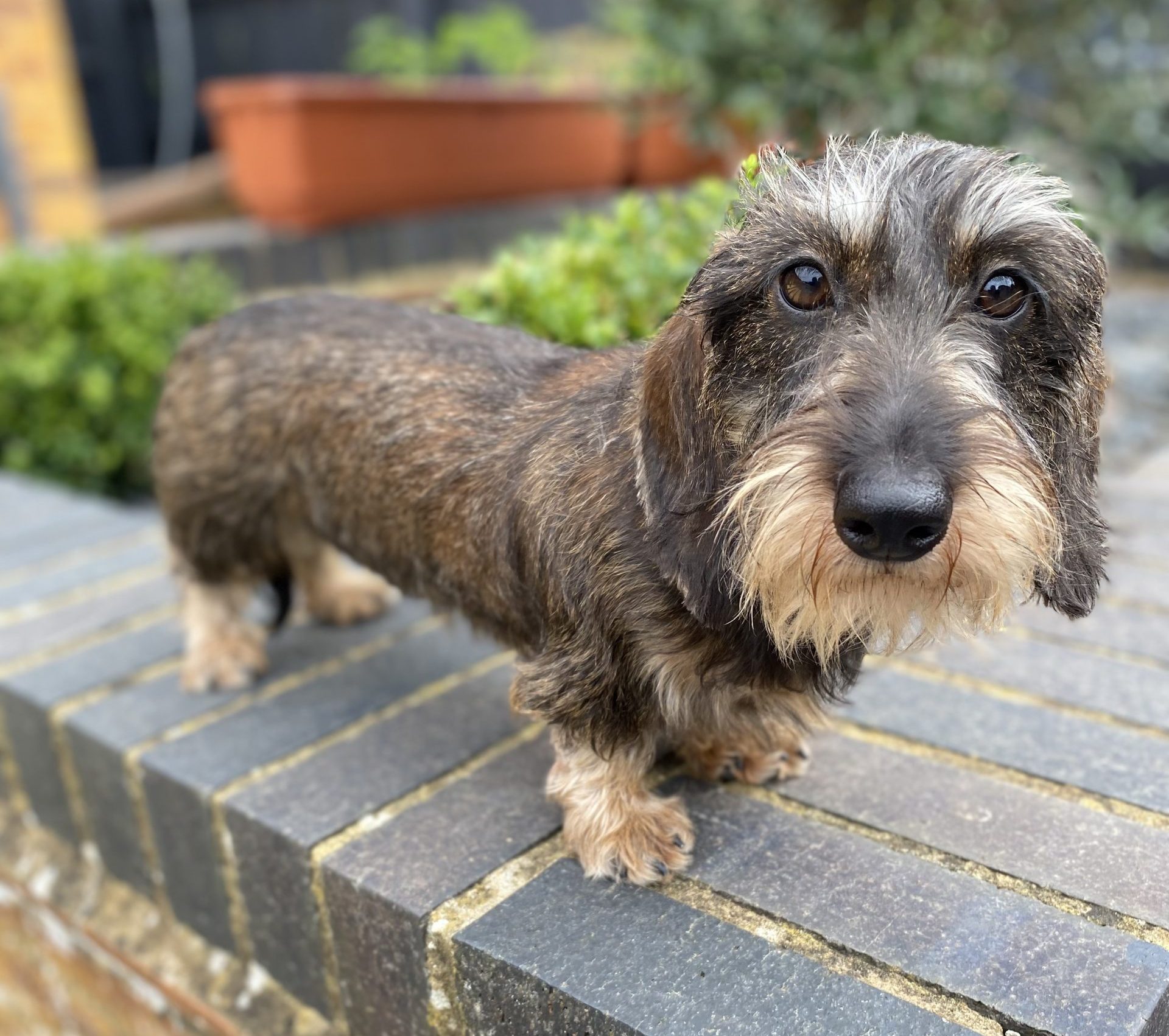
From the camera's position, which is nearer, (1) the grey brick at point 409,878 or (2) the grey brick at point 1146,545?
(1) the grey brick at point 409,878

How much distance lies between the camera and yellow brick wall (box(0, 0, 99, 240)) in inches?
272

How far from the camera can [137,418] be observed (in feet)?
18.2

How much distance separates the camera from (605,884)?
1.99m

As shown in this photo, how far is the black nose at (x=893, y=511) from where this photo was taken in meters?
1.46

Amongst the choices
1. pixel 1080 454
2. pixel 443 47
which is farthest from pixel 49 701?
pixel 443 47

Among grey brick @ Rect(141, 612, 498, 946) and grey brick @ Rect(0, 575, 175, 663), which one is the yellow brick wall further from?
grey brick @ Rect(141, 612, 498, 946)

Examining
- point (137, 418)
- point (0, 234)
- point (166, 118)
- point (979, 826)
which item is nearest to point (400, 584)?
point (979, 826)

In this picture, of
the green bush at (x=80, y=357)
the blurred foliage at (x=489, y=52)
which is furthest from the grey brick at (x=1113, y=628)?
the blurred foliage at (x=489, y=52)

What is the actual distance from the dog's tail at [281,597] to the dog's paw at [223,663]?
180 mm

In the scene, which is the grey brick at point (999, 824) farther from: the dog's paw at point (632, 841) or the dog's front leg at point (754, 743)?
the dog's paw at point (632, 841)

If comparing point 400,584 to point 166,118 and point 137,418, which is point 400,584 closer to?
point 137,418

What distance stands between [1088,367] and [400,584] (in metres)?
1.52

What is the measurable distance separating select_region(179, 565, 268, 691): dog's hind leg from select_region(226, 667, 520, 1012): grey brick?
52 cm

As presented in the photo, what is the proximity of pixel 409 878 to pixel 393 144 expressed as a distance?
6.04 m
